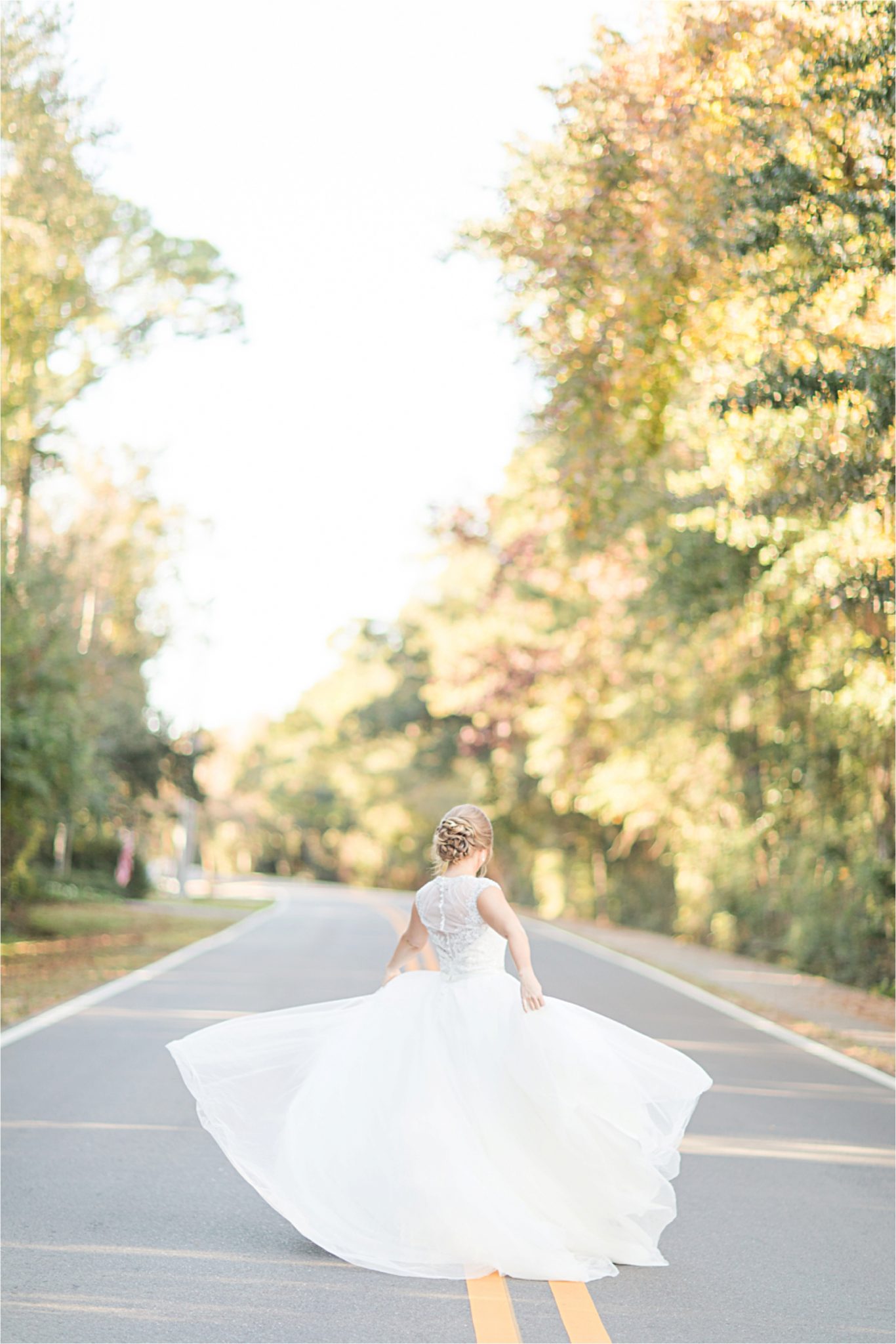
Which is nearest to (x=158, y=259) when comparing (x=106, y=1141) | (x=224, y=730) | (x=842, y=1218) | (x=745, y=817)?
(x=745, y=817)

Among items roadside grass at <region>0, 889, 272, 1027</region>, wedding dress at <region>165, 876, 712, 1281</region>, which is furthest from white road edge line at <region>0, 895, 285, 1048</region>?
wedding dress at <region>165, 876, 712, 1281</region>

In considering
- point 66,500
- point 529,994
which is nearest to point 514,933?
point 529,994

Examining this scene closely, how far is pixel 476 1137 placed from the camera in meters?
5.96

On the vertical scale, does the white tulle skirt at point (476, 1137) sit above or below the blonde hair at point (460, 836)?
below

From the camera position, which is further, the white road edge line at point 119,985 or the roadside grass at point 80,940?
the roadside grass at point 80,940

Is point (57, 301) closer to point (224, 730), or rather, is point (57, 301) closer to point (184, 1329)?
point (184, 1329)

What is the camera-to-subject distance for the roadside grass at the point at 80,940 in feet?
52.9

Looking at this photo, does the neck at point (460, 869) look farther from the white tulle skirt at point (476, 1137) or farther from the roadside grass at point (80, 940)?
the roadside grass at point (80, 940)

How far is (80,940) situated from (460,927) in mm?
18491

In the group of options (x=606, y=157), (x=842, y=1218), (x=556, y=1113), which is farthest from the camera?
(x=606, y=157)

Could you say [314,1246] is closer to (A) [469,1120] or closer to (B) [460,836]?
(A) [469,1120]

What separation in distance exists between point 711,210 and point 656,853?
2283cm


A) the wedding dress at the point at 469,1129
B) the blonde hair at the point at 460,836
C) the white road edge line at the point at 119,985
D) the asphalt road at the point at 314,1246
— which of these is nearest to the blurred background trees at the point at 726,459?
the asphalt road at the point at 314,1246

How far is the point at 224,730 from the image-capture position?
9556 cm
